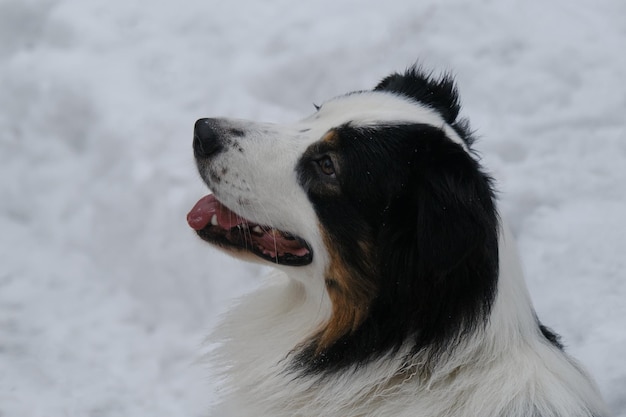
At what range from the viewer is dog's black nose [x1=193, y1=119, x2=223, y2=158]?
2990 mm

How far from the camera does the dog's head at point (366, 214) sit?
8.70 feet

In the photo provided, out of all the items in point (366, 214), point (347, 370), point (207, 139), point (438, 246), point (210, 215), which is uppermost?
point (207, 139)

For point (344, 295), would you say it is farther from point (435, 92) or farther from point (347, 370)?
point (435, 92)

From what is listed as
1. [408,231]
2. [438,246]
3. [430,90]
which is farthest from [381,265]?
[430,90]

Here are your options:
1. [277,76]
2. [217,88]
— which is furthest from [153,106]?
[277,76]

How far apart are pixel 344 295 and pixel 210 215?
24.2 inches

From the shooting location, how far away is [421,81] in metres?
3.29

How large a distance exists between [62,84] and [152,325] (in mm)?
1986

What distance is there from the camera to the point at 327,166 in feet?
9.53

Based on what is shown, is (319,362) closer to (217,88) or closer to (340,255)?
(340,255)

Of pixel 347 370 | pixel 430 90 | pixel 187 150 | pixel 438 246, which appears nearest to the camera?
pixel 438 246

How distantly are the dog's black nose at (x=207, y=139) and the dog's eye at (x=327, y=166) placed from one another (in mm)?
375

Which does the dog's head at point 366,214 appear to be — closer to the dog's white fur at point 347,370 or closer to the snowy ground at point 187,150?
the dog's white fur at point 347,370

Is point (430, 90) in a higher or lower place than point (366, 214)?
higher
